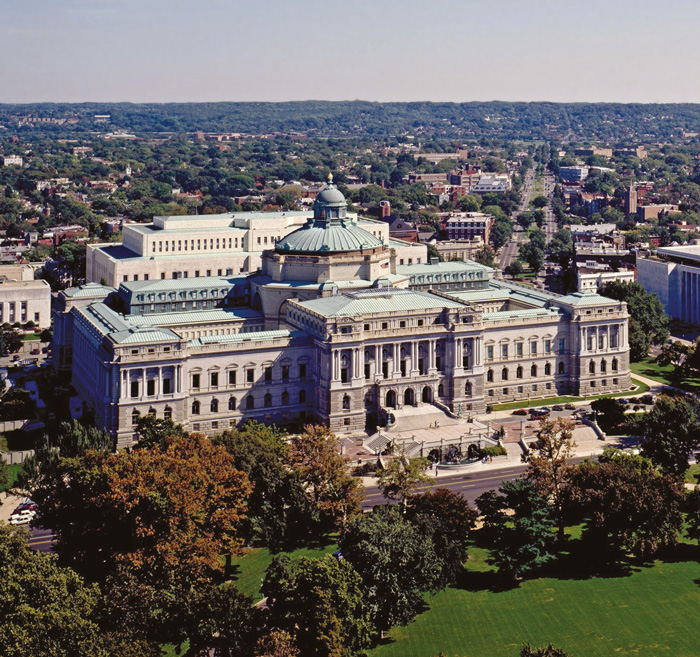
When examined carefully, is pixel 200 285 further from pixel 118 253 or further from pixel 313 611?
pixel 313 611

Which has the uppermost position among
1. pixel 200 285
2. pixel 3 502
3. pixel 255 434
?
pixel 200 285

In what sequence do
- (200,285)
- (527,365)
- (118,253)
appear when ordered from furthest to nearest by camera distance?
(118,253) < (200,285) < (527,365)

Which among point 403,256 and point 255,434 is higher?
point 403,256

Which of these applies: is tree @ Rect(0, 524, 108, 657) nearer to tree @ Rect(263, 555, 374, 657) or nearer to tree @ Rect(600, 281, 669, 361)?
tree @ Rect(263, 555, 374, 657)

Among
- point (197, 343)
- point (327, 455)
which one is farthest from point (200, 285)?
point (327, 455)

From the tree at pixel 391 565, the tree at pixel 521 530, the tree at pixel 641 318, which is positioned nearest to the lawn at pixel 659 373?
the tree at pixel 641 318

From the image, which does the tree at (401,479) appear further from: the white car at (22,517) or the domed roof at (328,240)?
the domed roof at (328,240)

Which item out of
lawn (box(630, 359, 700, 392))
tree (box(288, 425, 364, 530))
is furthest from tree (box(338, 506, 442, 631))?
lawn (box(630, 359, 700, 392))
